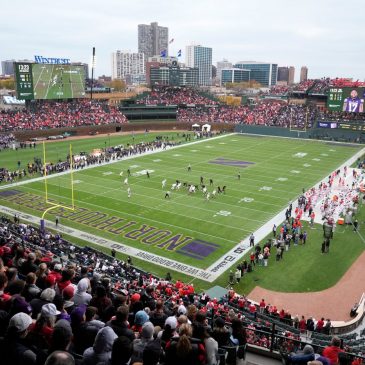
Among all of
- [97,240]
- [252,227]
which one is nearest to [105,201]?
[97,240]

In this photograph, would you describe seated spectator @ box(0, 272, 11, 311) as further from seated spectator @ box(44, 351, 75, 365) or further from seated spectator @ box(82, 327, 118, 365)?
seated spectator @ box(44, 351, 75, 365)

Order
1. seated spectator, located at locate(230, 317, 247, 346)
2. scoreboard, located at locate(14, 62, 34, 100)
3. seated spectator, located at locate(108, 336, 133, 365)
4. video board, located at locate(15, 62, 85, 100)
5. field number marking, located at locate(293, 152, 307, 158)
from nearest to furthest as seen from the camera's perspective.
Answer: seated spectator, located at locate(108, 336, 133, 365) → seated spectator, located at locate(230, 317, 247, 346) → field number marking, located at locate(293, 152, 307, 158) → scoreboard, located at locate(14, 62, 34, 100) → video board, located at locate(15, 62, 85, 100)

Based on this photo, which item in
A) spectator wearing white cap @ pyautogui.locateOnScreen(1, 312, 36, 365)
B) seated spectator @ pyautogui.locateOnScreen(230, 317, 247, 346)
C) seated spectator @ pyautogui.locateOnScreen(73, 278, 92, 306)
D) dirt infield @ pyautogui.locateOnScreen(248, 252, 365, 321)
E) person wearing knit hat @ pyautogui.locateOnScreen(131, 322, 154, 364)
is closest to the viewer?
spectator wearing white cap @ pyautogui.locateOnScreen(1, 312, 36, 365)

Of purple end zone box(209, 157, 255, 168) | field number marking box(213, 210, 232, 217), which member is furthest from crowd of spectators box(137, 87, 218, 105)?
field number marking box(213, 210, 232, 217)

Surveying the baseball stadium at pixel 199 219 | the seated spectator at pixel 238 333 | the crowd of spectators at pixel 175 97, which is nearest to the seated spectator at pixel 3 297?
the baseball stadium at pixel 199 219

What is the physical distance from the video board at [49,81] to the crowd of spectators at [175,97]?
1938 cm

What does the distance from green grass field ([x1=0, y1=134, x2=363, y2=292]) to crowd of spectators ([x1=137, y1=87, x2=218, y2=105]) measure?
122ft

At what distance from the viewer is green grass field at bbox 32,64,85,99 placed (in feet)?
222

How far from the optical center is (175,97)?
97.0 meters

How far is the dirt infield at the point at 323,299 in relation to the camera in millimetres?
18312

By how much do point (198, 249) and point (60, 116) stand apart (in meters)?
54.2

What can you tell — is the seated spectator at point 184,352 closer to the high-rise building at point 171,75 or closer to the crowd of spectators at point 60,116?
the crowd of spectators at point 60,116

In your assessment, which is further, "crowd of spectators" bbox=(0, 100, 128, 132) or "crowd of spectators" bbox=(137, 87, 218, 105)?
"crowd of spectators" bbox=(137, 87, 218, 105)

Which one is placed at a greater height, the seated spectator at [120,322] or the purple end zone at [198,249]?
the seated spectator at [120,322]
